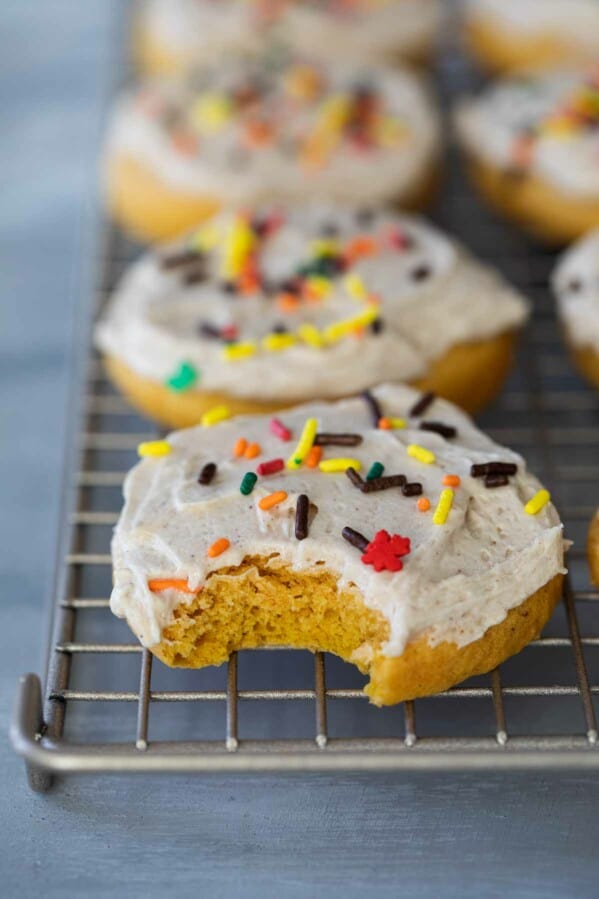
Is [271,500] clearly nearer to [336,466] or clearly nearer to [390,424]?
[336,466]

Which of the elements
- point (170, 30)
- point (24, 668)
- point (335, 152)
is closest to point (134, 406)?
point (24, 668)

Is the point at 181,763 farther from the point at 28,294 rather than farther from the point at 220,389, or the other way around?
the point at 28,294

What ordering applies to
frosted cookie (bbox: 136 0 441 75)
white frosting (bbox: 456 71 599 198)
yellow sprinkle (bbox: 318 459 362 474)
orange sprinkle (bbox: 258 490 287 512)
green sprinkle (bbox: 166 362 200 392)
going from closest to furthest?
orange sprinkle (bbox: 258 490 287 512) → yellow sprinkle (bbox: 318 459 362 474) → green sprinkle (bbox: 166 362 200 392) → white frosting (bbox: 456 71 599 198) → frosted cookie (bbox: 136 0 441 75)

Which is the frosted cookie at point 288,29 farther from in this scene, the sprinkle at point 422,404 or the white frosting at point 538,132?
the sprinkle at point 422,404

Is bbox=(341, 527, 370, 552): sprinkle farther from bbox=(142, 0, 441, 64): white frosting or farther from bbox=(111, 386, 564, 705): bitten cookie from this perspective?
bbox=(142, 0, 441, 64): white frosting

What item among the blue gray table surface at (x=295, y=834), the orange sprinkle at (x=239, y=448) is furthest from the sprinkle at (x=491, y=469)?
the blue gray table surface at (x=295, y=834)

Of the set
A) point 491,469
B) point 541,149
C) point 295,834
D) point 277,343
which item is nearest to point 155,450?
point 277,343

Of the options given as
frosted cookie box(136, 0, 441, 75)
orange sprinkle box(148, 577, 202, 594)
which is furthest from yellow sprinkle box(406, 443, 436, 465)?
frosted cookie box(136, 0, 441, 75)
